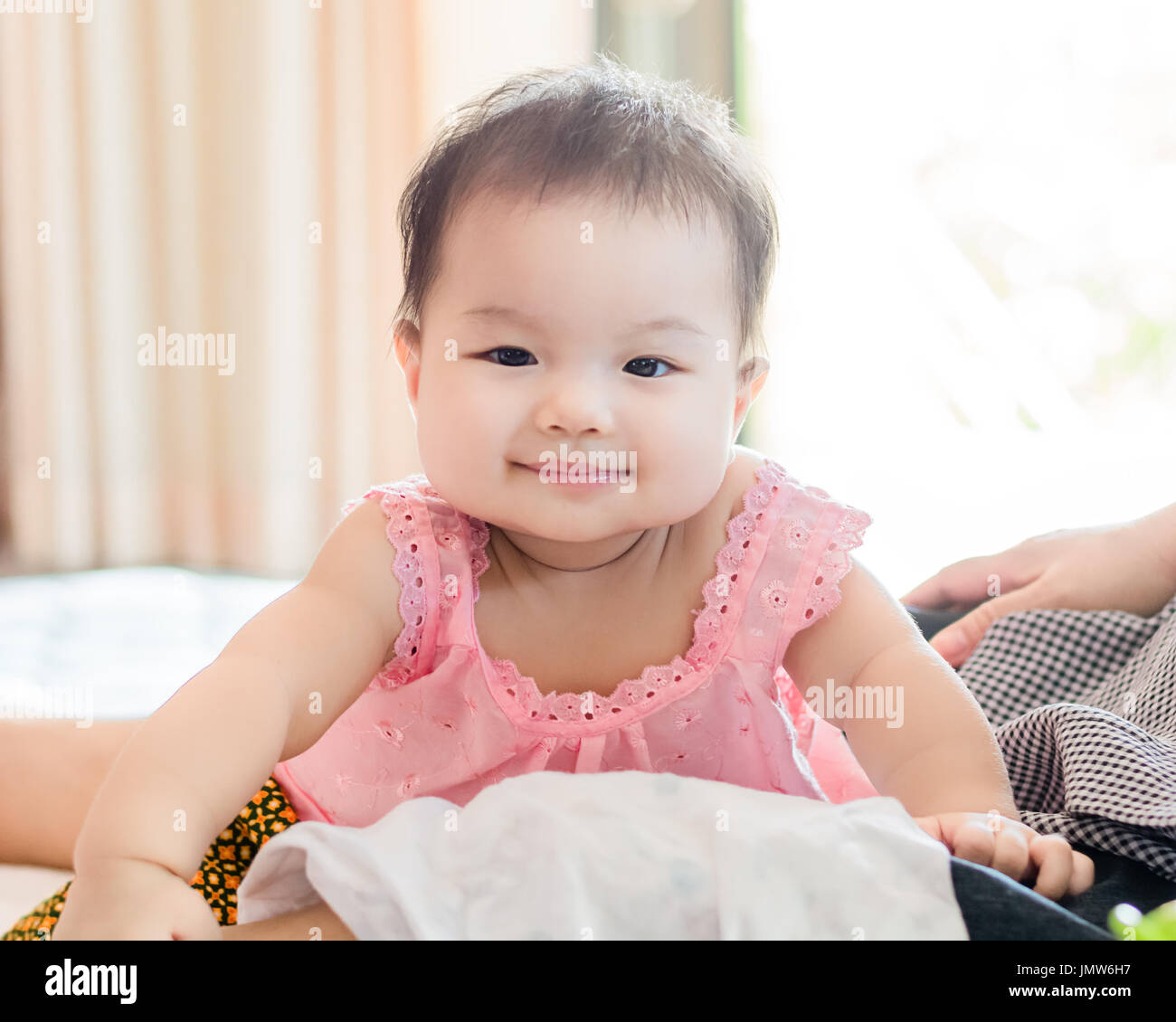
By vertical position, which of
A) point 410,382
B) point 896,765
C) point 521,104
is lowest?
point 896,765

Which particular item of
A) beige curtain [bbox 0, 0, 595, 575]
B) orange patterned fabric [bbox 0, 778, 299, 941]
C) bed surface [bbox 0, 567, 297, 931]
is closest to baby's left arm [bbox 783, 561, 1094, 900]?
orange patterned fabric [bbox 0, 778, 299, 941]

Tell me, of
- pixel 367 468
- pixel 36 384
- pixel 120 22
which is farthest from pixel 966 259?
pixel 36 384

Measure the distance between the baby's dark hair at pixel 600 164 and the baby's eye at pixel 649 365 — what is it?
0.09 metres

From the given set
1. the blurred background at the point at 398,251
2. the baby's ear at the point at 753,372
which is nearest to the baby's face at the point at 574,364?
the baby's ear at the point at 753,372

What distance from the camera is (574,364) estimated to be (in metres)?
0.78

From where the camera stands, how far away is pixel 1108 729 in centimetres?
76

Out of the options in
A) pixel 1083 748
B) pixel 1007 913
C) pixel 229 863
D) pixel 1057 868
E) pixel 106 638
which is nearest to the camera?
pixel 1007 913

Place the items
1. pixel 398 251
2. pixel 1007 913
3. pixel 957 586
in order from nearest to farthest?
pixel 1007 913 < pixel 957 586 < pixel 398 251

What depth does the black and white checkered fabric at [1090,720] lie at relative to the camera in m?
0.70

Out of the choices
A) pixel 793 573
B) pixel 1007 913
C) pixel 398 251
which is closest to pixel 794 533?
Result: pixel 793 573

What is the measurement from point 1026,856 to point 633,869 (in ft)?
0.91

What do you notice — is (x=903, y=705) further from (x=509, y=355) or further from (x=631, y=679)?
(x=509, y=355)
